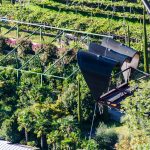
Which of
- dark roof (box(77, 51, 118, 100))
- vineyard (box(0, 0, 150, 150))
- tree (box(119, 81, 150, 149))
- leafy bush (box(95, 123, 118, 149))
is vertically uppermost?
dark roof (box(77, 51, 118, 100))

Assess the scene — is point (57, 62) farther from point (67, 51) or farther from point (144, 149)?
point (144, 149)

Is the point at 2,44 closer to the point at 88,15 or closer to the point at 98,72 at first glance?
the point at 88,15

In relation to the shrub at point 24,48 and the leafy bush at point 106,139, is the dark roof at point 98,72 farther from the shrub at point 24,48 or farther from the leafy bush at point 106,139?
the shrub at point 24,48

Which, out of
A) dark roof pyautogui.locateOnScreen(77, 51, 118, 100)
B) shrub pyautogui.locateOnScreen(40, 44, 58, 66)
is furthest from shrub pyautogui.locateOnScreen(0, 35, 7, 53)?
dark roof pyautogui.locateOnScreen(77, 51, 118, 100)

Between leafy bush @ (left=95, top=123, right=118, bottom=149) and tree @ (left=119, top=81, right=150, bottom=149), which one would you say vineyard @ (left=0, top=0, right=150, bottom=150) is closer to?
leafy bush @ (left=95, top=123, right=118, bottom=149)

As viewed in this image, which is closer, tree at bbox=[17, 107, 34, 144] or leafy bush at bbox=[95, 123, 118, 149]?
leafy bush at bbox=[95, 123, 118, 149]

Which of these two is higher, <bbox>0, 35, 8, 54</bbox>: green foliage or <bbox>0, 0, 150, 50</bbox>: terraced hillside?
<bbox>0, 0, 150, 50</bbox>: terraced hillside

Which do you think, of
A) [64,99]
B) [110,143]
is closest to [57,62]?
[64,99]

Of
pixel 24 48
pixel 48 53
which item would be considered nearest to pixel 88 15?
pixel 24 48

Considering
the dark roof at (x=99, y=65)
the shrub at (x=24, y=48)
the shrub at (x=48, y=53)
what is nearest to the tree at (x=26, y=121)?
the shrub at (x=48, y=53)
